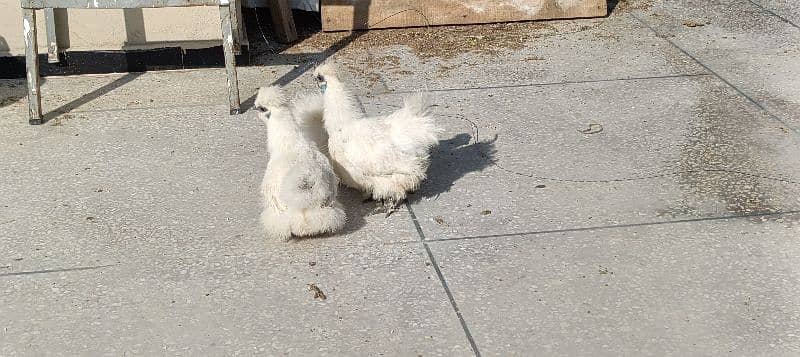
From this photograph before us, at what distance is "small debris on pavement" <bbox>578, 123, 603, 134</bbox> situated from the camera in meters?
6.04

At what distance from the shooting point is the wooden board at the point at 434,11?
7.77m

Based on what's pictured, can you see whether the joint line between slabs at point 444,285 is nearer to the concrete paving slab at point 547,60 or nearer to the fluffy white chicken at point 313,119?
the fluffy white chicken at point 313,119

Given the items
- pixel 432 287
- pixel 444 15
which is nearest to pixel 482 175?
pixel 432 287

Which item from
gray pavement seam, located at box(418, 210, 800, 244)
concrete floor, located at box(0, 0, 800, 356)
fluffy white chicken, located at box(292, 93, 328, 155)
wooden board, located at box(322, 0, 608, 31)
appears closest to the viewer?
concrete floor, located at box(0, 0, 800, 356)

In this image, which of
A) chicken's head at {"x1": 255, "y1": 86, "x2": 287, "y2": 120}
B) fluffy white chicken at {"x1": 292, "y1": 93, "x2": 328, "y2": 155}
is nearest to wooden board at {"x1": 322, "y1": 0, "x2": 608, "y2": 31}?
fluffy white chicken at {"x1": 292, "y1": 93, "x2": 328, "y2": 155}

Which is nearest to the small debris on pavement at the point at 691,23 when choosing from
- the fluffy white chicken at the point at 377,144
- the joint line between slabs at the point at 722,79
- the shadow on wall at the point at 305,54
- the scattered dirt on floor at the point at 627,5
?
the joint line between slabs at the point at 722,79

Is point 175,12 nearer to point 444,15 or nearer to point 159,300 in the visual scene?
point 444,15

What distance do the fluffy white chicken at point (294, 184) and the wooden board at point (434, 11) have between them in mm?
2947

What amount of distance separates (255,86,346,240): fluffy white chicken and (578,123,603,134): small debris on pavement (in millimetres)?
1852

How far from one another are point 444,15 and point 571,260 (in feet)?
11.9

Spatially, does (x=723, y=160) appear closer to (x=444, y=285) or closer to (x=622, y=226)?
(x=622, y=226)

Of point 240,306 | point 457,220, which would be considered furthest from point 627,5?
point 240,306

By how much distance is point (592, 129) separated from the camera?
607 cm

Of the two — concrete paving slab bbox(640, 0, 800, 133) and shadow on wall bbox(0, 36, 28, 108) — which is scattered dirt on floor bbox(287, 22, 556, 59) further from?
shadow on wall bbox(0, 36, 28, 108)
